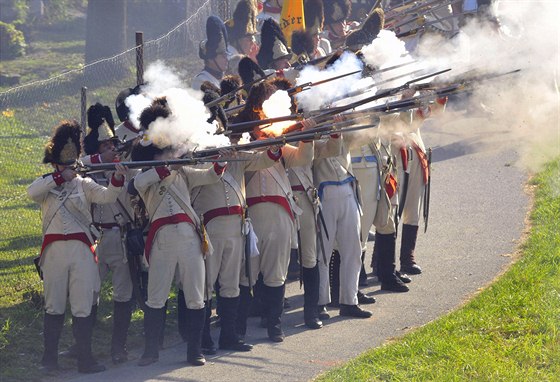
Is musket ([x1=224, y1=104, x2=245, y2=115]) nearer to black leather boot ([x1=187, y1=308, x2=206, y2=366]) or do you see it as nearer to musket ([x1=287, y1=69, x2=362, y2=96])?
musket ([x1=287, y1=69, x2=362, y2=96])

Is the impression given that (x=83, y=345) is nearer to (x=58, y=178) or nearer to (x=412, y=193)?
(x=58, y=178)

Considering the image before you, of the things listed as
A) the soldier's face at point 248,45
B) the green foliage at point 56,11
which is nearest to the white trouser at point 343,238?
the soldier's face at point 248,45

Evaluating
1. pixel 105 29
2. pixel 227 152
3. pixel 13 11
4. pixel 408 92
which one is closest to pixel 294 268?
pixel 408 92

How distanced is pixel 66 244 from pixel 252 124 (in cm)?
168

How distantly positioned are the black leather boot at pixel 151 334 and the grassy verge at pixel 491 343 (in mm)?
1339

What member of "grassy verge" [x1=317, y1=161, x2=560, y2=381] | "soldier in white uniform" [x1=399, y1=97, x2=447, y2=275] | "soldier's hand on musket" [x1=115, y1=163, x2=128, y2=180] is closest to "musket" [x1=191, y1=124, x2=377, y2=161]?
"soldier's hand on musket" [x1=115, y1=163, x2=128, y2=180]

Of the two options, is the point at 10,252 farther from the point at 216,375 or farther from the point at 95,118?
the point at 216,375

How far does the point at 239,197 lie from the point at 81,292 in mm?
1439

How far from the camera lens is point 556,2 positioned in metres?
17.1

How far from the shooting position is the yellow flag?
13000 mm

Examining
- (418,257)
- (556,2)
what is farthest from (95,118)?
(556,2)

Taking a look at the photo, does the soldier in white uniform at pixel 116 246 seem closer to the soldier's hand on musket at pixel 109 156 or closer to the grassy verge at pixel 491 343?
the soldier's hand on musket at pixel 109 156

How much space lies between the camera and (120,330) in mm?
9031

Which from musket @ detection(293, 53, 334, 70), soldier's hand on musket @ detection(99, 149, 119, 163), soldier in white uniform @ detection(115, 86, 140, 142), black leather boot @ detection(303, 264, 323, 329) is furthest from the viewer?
musket @ detection(293, 53, 334, 70)
